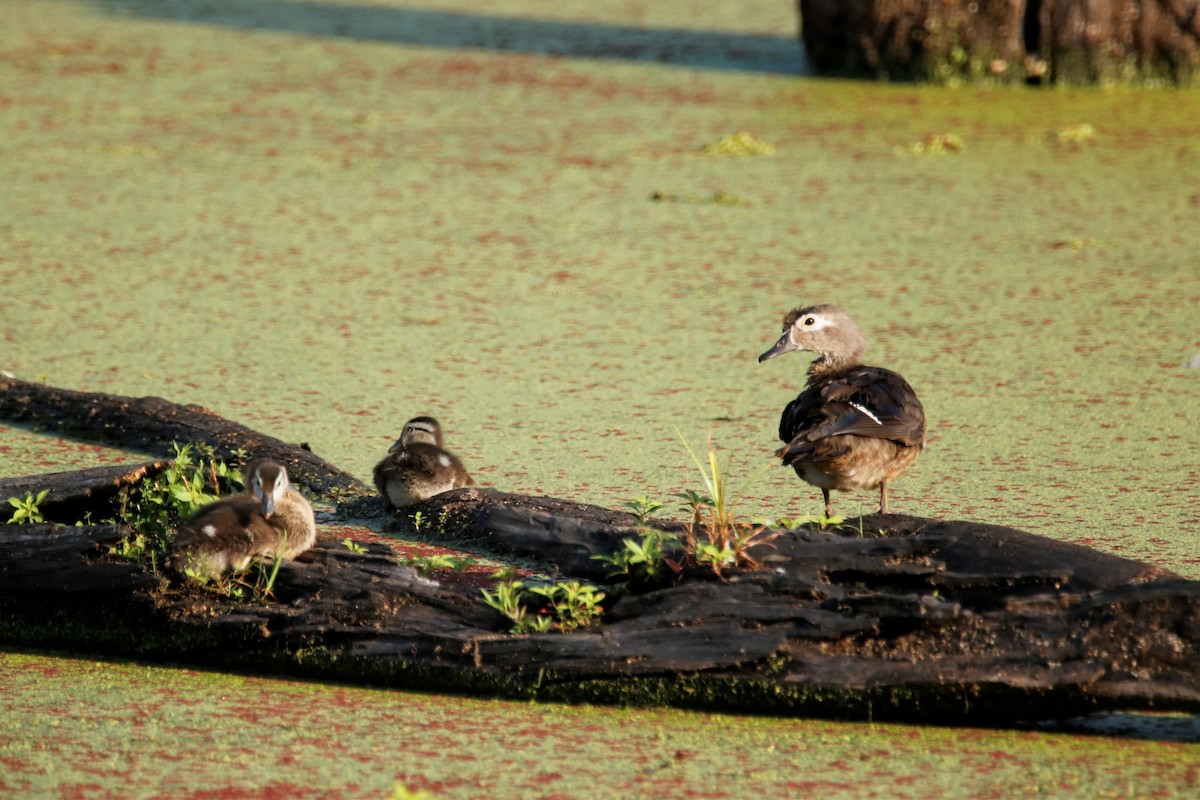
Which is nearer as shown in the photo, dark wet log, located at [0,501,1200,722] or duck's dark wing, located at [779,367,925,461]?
dark wet log, located at [0,501,1200,722]

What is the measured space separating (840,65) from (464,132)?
73.4 inches

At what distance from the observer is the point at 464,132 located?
21.3 ft

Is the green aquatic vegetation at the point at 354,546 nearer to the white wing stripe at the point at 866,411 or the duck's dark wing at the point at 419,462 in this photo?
the duck's dark wing at the point at 419,462

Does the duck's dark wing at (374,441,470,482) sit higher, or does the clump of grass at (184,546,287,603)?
the duck's dark wing at (374,441,470,482)

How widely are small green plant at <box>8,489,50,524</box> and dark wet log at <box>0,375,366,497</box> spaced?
541mm

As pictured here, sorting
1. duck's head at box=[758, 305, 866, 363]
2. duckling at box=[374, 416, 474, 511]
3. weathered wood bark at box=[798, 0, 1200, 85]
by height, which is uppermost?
weathered wood bark at box=[798, 0, 1200, 85]

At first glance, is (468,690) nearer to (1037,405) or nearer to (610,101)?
(1037,405)

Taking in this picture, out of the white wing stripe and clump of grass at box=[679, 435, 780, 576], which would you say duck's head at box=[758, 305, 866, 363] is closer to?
the white wing stripe

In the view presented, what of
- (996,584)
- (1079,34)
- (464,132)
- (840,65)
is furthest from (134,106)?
(996,584)

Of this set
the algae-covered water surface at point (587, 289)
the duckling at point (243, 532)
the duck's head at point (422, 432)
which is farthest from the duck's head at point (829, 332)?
the duckling at point (243, 532)

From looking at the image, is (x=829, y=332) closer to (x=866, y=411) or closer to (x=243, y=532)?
(x=866, y=411)

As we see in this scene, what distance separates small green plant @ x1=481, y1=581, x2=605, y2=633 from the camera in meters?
2.36

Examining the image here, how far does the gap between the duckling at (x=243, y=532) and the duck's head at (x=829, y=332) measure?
1133 millimetres

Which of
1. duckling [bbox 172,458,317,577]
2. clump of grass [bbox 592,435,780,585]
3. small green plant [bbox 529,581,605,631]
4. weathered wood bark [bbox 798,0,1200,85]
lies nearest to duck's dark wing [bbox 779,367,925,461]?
clump of grass [bbox 592,435,780,585]
